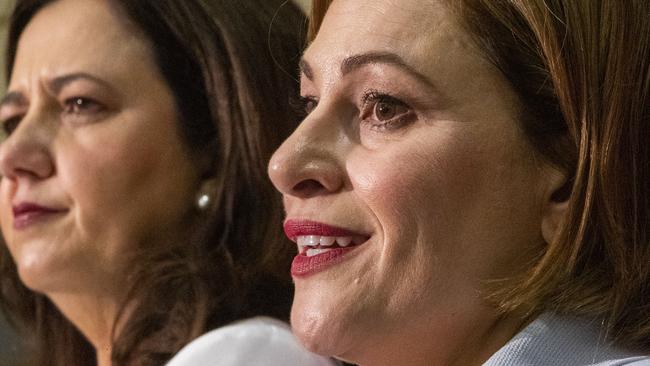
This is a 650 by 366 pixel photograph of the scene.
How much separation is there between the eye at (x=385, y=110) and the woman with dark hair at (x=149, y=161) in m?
0.30

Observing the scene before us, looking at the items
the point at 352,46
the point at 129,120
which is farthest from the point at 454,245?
the point at 129,120

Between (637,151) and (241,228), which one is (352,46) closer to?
(637,151)

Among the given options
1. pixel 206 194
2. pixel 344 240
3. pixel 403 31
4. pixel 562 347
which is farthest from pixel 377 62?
pixel 206 194

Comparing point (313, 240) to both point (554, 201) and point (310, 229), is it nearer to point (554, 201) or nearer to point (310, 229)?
point (310, 229)

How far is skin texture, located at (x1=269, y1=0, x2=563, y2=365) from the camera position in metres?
0.82

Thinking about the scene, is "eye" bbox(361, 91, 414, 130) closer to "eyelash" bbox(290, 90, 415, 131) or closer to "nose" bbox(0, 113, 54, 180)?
"eyelash" bbox(290, 90, 415, 131)

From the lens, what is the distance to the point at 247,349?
989mm

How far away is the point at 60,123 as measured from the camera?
1205 mm

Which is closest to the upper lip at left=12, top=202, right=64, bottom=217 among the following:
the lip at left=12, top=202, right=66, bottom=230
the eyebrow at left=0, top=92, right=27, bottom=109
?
the lip at left=12, top=202, right=66, bottom=230

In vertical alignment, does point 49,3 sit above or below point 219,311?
above

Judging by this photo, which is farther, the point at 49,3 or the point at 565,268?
the point at 49,3

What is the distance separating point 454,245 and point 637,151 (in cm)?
14

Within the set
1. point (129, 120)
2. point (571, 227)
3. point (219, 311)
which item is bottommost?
point (219, 311)

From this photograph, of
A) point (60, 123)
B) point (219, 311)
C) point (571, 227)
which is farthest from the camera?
point (60, 123)
